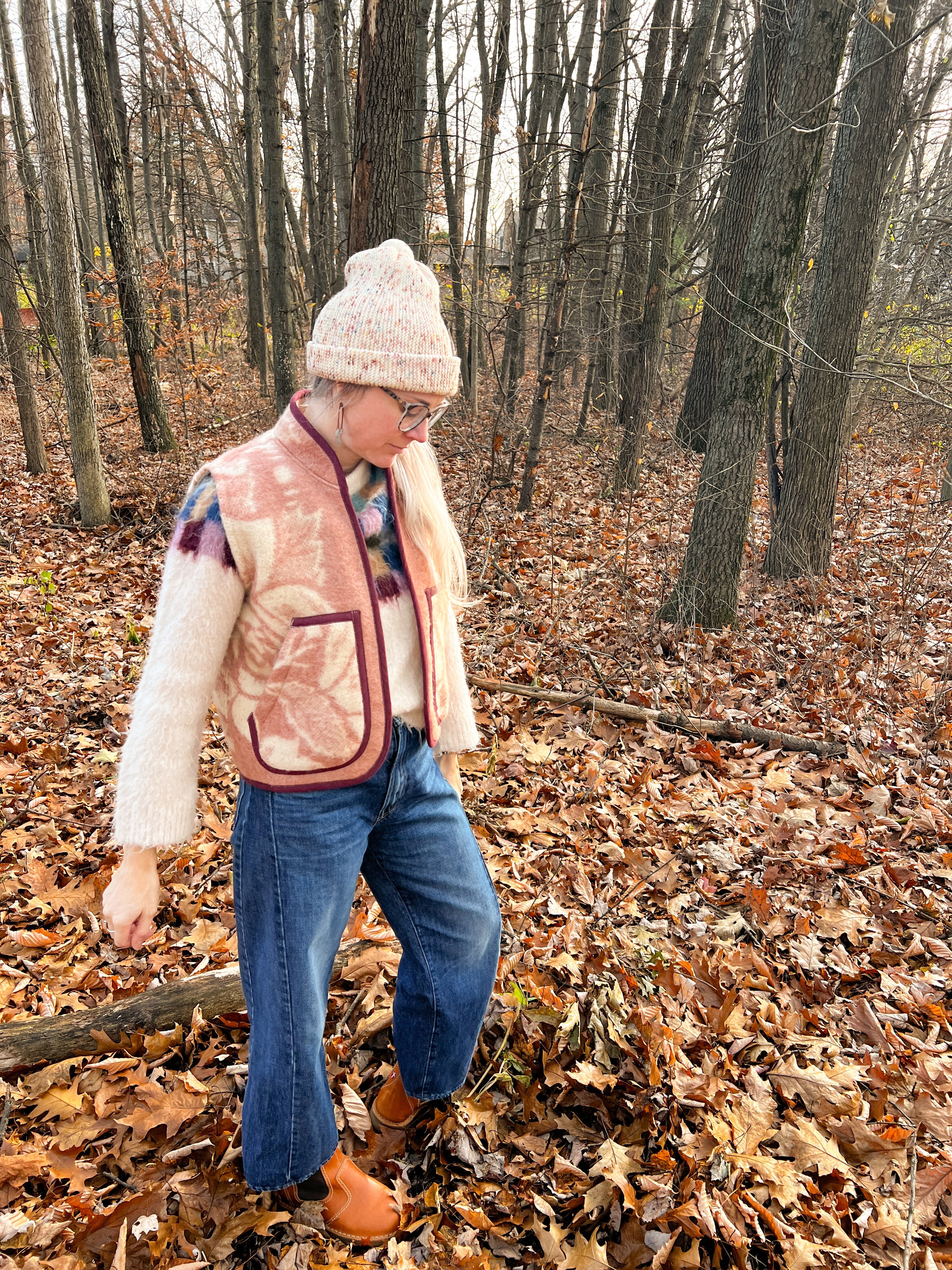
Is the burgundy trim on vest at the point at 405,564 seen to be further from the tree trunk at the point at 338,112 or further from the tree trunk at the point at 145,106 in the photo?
the tree trunk at the point at 145,106

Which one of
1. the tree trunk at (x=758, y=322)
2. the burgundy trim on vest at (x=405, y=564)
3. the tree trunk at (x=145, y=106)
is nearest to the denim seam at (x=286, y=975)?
the burgundy trim on vest at (x=405, y=564)

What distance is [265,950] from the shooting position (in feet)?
5.30

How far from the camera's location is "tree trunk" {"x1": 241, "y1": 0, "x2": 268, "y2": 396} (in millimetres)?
12688

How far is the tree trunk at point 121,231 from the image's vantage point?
8062mm

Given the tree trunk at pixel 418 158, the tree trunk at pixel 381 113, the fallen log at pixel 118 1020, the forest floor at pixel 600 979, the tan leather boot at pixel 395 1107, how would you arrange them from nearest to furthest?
the forest floor at pixel 600 979 → the tan leather boot at pixel 395 1107 → the fallen log at pixel 118 1020 → the tree trunk at pixel 381 113 → the tree trunk at pixel 418 158

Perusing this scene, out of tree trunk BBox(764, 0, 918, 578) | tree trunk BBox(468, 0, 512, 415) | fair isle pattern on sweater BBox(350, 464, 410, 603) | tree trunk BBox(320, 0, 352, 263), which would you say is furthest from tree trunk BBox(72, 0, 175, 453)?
fair isle pattern on sweater BBox(350, 464, 410, 603)

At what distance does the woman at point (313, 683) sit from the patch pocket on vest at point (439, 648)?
0.04 ft

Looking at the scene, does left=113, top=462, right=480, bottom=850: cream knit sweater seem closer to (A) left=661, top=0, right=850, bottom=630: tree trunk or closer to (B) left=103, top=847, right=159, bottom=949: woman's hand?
(B) left=103, top=847, right=159, bottom=949: woman's hand

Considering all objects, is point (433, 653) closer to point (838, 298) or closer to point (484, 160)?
point (838, 298)

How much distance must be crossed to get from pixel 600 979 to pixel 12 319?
9652 mm

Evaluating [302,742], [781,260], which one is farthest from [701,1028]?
[781,260]

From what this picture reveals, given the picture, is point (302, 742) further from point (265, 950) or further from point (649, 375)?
point (649, 375)

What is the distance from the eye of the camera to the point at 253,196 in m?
13.5

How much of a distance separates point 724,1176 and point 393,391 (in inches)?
86.8
